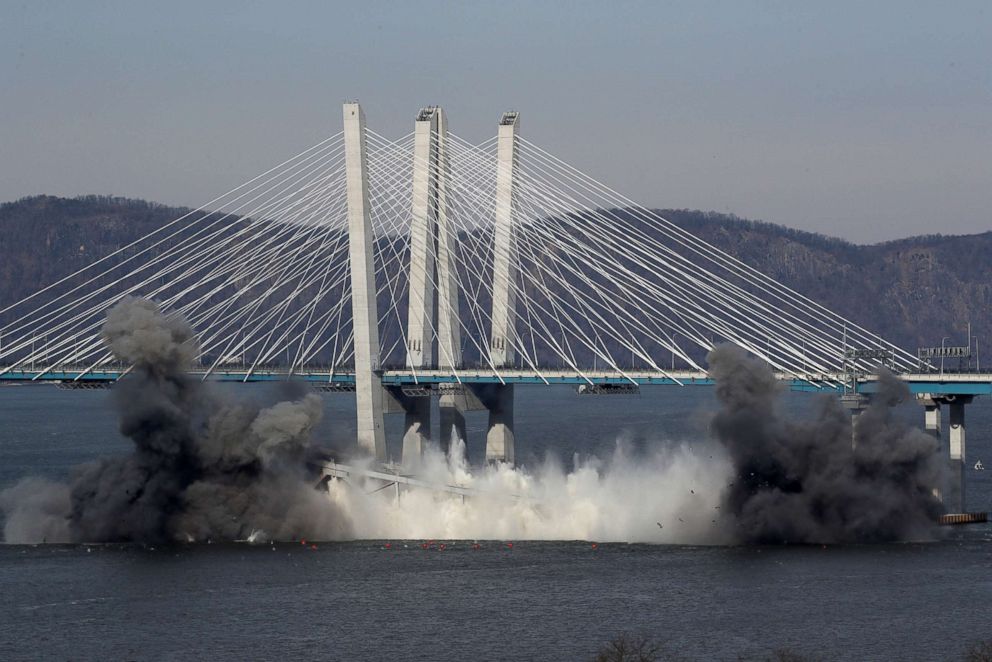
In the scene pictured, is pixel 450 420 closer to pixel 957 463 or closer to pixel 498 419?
pixel 498 419

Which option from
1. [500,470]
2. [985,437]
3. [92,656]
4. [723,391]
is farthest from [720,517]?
[985,437]

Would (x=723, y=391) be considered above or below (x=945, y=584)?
above

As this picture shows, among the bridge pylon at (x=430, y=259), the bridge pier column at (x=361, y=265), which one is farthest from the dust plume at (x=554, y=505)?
the bridge pylon at (x=430, y=259)

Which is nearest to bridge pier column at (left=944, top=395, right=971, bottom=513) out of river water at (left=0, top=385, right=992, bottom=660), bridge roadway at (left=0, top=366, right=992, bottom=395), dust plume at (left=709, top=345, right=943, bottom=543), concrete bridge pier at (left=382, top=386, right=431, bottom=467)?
bridge roadway at (left=0, top=366, right=992, bottom=395)

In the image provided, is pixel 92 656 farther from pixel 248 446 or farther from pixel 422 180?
pixel 422 180

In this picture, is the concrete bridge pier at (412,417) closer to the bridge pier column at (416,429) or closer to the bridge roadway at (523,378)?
the bridge pier column at (416,429)

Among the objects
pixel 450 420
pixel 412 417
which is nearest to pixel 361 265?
pixel 412 417

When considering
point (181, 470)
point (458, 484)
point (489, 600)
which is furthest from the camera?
point (458, 484)
